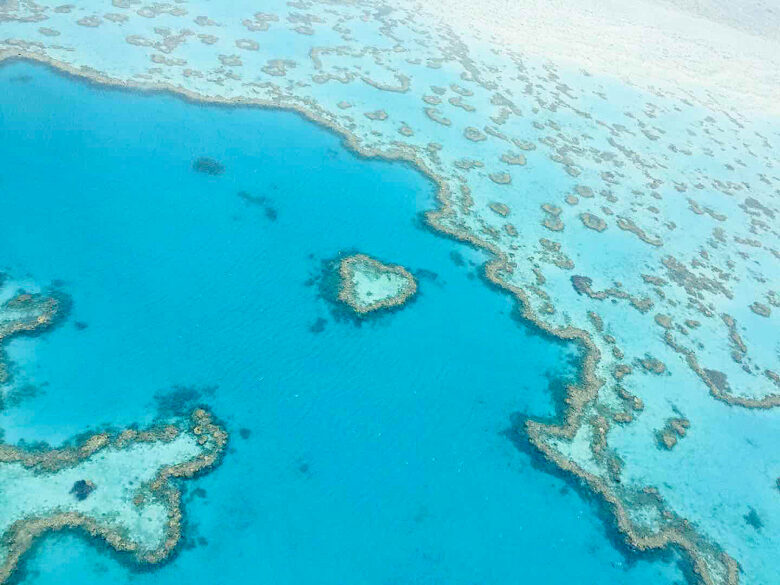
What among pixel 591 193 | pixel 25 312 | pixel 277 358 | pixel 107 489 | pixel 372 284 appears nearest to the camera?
pixel 107 489

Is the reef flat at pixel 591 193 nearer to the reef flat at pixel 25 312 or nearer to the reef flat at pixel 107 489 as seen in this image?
the reef flat at pixel 107 489

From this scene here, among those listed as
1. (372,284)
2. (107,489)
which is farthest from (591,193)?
(107,489)

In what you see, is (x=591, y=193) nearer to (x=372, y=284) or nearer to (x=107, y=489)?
(x=372, y=284)

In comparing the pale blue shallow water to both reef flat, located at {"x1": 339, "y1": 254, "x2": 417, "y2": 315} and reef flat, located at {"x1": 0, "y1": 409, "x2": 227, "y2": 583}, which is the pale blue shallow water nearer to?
reef flat, located at {"x1": 0, "y1": 409, "x2": 227, "y2": 583}

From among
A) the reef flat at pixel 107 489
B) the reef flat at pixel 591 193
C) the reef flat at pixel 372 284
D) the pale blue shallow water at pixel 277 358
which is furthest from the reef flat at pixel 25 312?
the reef flat at pixel 591 193

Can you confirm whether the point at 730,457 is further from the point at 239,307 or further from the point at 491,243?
the point at 239,307

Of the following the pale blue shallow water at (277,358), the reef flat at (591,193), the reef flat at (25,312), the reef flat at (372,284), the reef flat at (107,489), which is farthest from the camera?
the reef flat at (372,284)

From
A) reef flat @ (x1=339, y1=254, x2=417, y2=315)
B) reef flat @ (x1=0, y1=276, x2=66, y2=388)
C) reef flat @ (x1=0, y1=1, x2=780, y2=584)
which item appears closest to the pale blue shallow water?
reef flat @ (x1=0, y1=276, x2=66, y2=388)
